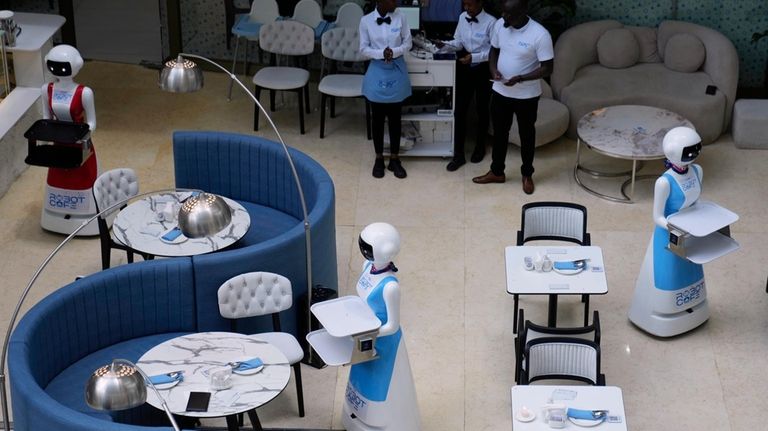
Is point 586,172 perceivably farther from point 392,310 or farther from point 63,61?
point 63,61

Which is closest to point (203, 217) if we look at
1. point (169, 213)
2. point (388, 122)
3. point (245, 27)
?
point (169, 213)

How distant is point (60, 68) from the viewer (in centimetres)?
1045

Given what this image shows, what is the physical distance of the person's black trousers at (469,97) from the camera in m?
11.7

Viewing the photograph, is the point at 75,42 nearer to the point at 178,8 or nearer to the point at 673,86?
the point at 178,8

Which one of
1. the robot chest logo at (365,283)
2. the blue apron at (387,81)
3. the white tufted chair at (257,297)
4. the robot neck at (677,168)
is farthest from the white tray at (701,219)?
the blue apron at (387,81)

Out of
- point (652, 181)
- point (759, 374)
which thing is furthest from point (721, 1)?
point (759, 374)

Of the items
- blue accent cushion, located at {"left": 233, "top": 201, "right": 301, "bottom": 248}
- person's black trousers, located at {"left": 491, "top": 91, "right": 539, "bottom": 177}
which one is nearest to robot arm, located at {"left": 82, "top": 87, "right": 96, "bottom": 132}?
blue accent cushion, located at {"left": 233, "top": 201, "right": 301, "bottom": 248}

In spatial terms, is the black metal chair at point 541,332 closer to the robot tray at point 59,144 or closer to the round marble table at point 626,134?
the round marble table at point 626,134

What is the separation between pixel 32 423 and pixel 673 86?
7.49m

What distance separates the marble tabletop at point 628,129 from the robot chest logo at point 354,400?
4051 mm

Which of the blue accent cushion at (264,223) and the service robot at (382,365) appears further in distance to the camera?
the blue accent cushion at (264,223)

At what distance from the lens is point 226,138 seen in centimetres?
1040

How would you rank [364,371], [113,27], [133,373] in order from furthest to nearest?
1. [113,27]
2. [364,371]
3. [133,373]

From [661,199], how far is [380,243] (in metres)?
2.46
